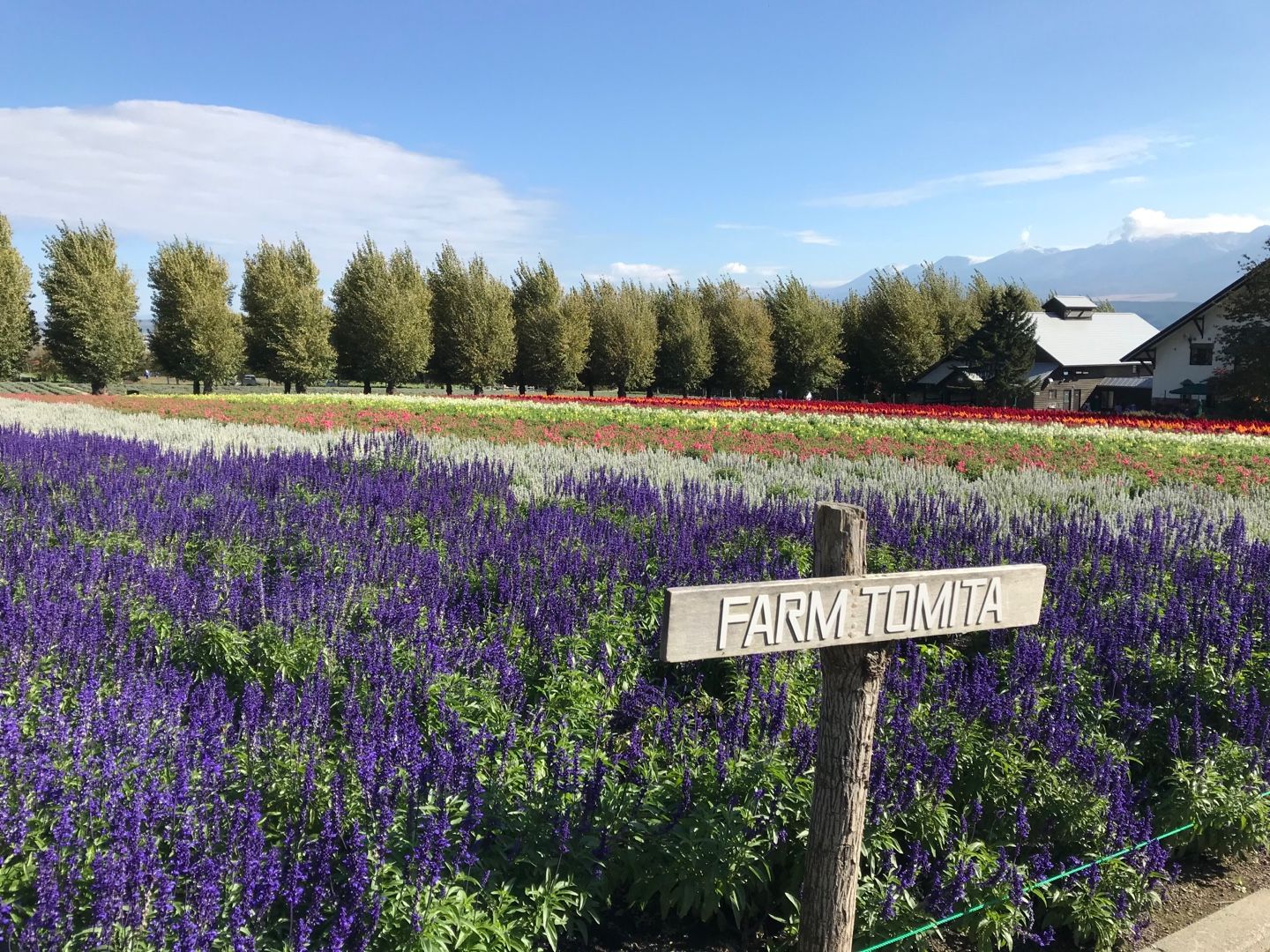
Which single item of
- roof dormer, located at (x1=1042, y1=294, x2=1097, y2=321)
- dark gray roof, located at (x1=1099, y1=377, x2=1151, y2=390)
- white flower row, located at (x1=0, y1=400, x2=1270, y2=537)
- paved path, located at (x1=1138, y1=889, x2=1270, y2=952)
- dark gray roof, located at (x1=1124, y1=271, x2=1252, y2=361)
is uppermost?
roof dormer, located at (x1=1042, y1=294, x2=1097, y2=321)

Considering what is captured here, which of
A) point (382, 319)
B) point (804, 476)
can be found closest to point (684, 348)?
point (382, 319)

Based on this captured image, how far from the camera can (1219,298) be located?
4075 centimetres

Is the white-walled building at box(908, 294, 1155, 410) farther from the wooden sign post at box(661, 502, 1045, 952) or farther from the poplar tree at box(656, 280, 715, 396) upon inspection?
the wooden sign post at box(661, 502, 1045, 952)

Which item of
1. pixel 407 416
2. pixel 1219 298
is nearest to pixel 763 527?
pixel 407 416

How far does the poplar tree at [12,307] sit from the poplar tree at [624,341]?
106ft

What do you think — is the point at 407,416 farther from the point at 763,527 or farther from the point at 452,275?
the point at 452,275

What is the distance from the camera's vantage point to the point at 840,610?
2762 mm

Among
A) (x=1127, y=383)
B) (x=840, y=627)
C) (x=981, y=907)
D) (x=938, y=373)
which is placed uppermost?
(x=938, y=373)

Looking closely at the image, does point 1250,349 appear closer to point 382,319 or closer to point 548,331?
point 548,331

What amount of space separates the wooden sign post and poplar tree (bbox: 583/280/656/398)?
2054 inches

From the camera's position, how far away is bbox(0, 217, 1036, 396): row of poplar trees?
46.2m

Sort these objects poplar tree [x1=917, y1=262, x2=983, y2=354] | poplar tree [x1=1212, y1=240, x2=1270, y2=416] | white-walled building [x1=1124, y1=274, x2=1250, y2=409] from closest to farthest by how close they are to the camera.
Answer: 1. poplar tree [x1=1212, y1=240, x2=1270, y2=416]
2. white-walled building [x1=1124, y1=274, x2=1250, y2=409]
3. poplar tree [x1=917, y1=262, x2=983, y2=354]

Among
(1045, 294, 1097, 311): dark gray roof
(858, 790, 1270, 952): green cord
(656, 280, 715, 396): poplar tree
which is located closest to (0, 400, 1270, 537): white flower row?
(858, 790, 1270, 952): green cord

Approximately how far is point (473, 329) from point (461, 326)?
101 cm
